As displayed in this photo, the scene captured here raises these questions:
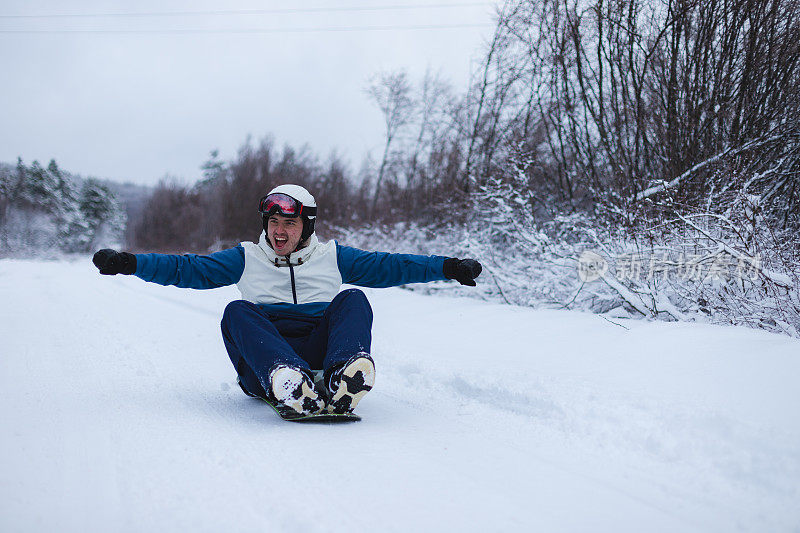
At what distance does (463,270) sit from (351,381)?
84 centimetres

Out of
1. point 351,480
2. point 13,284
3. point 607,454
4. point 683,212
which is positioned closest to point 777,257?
point 683,212

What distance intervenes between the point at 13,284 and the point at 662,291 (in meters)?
11.4

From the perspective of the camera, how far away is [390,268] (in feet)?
10.2

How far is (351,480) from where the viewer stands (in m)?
1.93

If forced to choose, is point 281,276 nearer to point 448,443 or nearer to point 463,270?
point 463,270

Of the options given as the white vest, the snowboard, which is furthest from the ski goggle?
the snowboard

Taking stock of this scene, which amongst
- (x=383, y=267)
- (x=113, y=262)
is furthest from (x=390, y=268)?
(x=113, y=262)

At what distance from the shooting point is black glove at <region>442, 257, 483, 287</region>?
9.26 ft

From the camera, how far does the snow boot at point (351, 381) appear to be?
8.17ft

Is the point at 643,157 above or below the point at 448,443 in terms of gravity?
above

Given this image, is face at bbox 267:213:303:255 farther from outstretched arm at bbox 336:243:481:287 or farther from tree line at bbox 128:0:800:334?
tree line at bbox 128:0:800:334

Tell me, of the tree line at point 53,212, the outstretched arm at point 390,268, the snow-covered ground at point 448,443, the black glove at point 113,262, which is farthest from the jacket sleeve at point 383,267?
the tree line at point 53,212

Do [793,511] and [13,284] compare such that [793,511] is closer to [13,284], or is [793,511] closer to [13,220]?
[13,284]

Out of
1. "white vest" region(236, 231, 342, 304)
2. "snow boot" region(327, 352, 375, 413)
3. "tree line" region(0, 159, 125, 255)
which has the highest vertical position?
"tree line" region(0, 159, 125, 255)
